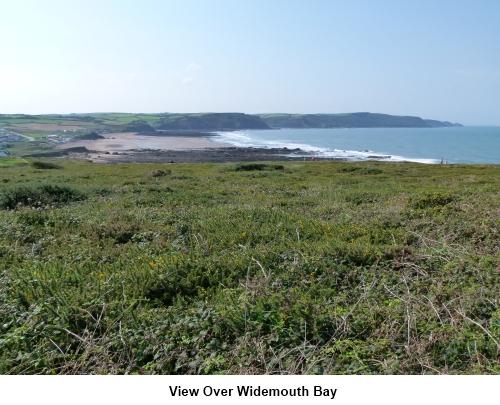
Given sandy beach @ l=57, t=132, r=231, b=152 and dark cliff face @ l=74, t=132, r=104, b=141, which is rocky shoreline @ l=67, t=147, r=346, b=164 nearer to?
sandy beach @ l=57, t=132, r=231, b=152

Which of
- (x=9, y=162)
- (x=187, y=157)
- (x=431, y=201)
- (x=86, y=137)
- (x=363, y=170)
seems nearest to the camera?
(x=431, y=201)

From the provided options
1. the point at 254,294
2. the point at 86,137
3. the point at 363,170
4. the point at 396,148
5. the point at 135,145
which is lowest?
the point at 135,145

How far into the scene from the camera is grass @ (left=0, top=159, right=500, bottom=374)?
4.32 meters

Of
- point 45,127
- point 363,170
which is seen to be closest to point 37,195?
point 363,170

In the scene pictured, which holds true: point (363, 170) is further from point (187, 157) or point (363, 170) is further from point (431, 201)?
point (187, 157)

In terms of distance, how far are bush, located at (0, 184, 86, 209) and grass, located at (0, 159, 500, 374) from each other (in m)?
4.23

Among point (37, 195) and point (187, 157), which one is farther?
point (187, 157)

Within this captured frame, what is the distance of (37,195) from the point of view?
49.4 feet

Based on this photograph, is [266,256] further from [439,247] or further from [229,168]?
[229,168]

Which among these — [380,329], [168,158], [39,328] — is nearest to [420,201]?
[380,329]

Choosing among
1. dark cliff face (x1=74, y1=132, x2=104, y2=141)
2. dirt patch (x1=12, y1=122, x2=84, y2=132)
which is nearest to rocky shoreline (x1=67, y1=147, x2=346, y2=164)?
dark cliff face (x1=74, y1=132, x2=104, y2=141)

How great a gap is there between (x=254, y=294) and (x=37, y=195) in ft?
41.6

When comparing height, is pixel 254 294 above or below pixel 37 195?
above
